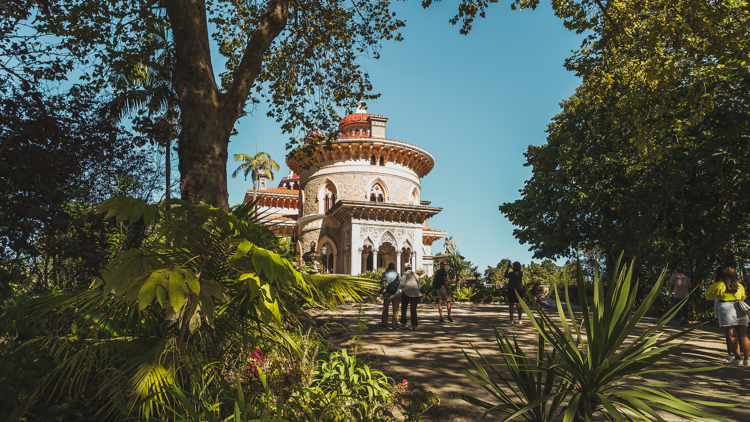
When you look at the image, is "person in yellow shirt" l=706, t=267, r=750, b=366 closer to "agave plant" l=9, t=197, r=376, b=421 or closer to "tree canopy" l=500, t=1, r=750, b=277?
"tree canopy" l=500, t=1, r=750, b=277

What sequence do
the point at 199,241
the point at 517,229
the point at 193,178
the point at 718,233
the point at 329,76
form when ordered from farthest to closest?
1. the point at 517,229
2. the point at 718,233
3. the point at 329,76
4. the point at 193,178
5. the point at 199,241

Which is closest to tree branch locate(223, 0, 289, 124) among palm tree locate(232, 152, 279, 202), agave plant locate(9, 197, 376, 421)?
agave plant locate(9, 197, 376, 421)

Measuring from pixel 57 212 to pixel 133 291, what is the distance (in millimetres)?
1045

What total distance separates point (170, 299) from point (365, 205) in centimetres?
2299

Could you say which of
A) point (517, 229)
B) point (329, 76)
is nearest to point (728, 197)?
point (517, 229)

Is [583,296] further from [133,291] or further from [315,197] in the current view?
[315,197]

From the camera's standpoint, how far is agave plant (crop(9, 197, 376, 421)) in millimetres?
→ 2111

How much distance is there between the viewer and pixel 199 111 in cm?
502

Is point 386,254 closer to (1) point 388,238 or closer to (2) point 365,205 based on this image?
(1) point 388,238

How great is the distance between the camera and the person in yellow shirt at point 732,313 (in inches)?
238

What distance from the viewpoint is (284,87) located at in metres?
9.65

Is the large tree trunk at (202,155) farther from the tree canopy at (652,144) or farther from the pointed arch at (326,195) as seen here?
the pointed arch at (326,195)

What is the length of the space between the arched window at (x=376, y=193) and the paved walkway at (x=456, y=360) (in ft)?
61.9

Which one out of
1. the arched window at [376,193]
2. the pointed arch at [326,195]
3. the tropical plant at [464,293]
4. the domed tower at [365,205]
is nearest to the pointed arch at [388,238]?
the domed tower at [365,205]
